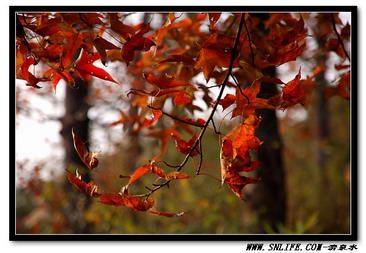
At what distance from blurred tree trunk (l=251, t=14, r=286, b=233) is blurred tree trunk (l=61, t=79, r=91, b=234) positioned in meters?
0.97

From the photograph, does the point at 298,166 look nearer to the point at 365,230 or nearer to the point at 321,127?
the point at 321,127

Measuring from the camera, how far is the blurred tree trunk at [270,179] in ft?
6.31

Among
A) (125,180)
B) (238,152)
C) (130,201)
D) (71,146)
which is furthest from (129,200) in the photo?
(125,180)

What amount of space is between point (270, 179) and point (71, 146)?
1229 millimetres

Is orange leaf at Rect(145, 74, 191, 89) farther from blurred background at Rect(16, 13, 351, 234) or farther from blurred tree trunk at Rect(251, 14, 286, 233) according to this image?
blurred tree trunk at Rect(251, 14, 286, 233)

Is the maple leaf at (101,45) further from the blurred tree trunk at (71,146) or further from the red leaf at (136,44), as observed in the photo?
the blurred tree trunk at (71,146)

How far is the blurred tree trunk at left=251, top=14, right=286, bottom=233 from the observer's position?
192cm

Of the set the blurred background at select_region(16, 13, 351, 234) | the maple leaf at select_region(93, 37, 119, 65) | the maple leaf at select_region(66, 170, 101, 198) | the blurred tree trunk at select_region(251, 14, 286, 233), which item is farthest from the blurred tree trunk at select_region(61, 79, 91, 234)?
the maple leaf at select_region(93, 37, 119, 65)

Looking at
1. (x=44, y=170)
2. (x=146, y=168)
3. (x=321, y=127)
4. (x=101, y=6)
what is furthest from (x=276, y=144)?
(x=321, y=127)

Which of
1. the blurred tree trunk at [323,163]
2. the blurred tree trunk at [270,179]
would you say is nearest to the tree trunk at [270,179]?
the blurred tree trunk at [270,179]

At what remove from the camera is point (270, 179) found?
194cm

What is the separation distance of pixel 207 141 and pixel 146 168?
9.39 ft

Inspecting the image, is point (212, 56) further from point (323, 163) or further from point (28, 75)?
point (323, 163)

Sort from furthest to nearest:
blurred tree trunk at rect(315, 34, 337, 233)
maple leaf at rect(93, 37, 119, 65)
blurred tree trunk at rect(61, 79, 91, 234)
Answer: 1. blurred tree trunk at rect(61, 79, 91, 234)
2. blurred tree trunk at rect(315, 34, 337, 233)
3. maple leaf at rect(93, 37, 119, 65)
